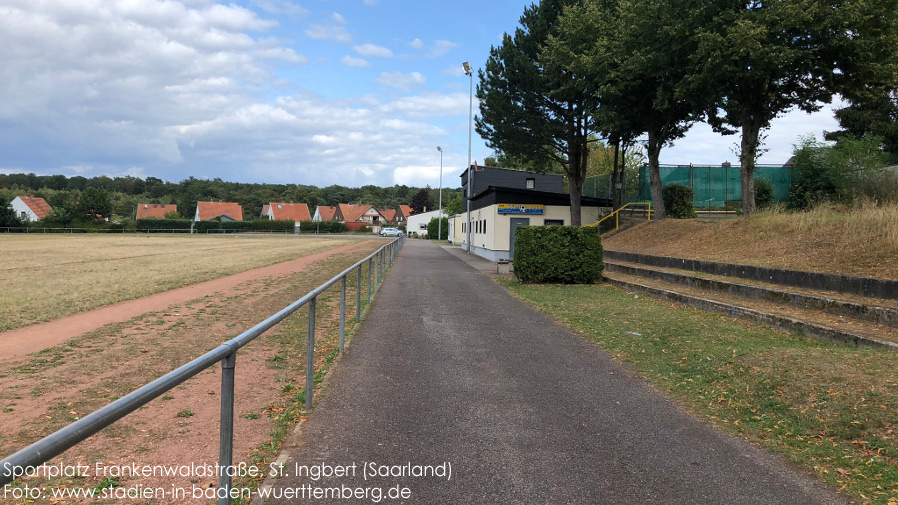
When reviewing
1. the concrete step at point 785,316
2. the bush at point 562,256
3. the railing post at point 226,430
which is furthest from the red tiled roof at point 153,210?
the railing post at point 226,430

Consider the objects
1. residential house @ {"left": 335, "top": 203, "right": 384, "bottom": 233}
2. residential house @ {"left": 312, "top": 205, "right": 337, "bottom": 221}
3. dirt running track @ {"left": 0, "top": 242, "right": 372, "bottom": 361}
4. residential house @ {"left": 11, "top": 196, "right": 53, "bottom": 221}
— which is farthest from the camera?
residential house @ {"left": 312, "top": 205, "right": 337, "bottom": 221}

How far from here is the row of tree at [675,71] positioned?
15.0m

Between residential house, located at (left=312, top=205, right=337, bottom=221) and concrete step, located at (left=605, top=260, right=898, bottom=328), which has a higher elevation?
residential house, located at (left=312, top=205, right=337, bottom=221)

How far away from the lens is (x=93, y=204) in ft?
241

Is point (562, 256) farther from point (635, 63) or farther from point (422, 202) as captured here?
point (422, 202)

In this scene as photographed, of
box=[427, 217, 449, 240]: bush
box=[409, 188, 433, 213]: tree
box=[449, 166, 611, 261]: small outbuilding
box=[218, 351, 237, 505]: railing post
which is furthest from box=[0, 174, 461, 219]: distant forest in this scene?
box=[218, 351, 237, 505]: railing post

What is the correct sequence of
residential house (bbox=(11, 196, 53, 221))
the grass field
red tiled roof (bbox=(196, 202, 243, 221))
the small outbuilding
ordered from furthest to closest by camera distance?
1. red tiled roof (bbox=(196, 202, 243, 221))
2. residential house (bbox=(11, 196, 53, 221))
3. the small outbuilding
4. the grass field

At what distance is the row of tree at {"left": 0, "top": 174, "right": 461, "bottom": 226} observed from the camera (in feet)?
406

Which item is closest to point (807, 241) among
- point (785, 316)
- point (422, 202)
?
point (785, 316)

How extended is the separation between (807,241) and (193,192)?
451ft

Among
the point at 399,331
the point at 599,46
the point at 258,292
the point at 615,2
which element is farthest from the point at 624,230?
the point at 399,331

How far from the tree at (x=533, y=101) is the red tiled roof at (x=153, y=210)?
112 m

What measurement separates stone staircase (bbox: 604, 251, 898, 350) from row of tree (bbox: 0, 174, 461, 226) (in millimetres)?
101803

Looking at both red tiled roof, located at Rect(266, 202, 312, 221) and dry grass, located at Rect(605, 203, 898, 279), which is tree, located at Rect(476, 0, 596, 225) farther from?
red tiled roof, located at Rect(266, 202, 312, 221)
